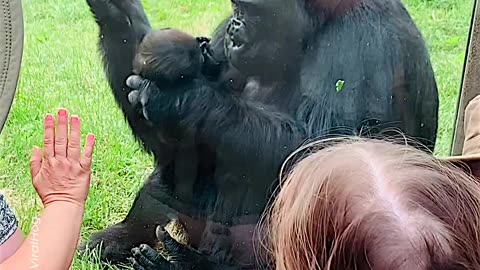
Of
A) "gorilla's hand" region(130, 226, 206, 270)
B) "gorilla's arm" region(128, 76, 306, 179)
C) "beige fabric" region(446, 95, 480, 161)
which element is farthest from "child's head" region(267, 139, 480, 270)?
"gorilla's hand" region(130, 226, 206, 270)

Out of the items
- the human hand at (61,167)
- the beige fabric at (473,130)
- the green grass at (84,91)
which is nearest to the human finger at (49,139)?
the human hand at (61,167)

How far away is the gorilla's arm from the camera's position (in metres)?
1.14

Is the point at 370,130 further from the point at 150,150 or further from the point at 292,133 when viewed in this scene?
the point at 150,150

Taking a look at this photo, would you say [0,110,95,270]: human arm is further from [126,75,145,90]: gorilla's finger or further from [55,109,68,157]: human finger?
[126,75,145,90]: gorilla's finger

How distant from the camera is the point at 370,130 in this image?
3.73 feet

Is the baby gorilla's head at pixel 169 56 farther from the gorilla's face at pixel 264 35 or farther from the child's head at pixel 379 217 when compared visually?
the child's head at pixel 379 217

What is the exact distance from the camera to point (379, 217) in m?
0.74

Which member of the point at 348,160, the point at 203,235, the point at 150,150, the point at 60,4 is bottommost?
the point at 203,235

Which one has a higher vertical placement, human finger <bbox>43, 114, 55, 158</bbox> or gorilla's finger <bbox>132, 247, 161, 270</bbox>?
human finger <bbox>43, 114, 55, 158</bbox>

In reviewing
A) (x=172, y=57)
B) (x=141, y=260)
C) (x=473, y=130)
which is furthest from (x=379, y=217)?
(x=141, y=260)

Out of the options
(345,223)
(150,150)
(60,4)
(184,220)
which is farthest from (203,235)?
(345,223)

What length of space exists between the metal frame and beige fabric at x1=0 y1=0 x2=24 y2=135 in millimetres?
726

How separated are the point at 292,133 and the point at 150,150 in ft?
0.70

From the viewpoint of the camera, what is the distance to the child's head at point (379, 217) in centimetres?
73
